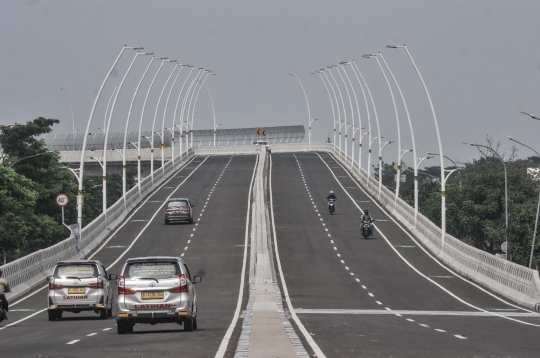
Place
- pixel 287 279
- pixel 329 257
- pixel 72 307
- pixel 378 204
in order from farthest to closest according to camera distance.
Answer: pixel 378 204 < pixel 329 257 < pixel 287 279 < pixel 72 307

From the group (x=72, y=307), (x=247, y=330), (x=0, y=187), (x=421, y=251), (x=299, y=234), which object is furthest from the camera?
(x=0, y=187)

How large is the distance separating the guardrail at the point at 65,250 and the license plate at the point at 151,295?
15185mm

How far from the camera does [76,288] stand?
28.0 meters

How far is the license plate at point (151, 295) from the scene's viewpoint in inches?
902

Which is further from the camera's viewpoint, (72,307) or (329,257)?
(329,257)

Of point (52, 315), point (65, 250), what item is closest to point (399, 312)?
point (52, 315)

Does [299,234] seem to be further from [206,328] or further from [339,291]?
[206,328]

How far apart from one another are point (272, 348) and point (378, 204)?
2679 inches

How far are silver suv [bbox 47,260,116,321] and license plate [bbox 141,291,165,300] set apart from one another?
5441 mm

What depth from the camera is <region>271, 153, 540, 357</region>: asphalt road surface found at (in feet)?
69.5

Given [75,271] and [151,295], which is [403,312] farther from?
[151,295]

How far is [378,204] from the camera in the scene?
278 feet

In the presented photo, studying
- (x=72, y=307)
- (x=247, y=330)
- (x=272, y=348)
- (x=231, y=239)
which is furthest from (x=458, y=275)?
(x=272, y=348)

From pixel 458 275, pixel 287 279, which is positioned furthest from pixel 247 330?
pixel 458 275
